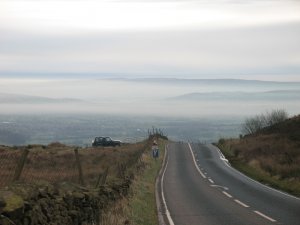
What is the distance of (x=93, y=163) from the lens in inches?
1738

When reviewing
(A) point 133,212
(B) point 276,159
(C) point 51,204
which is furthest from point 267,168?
(C) point 51,204

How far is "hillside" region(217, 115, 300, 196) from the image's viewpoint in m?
32.1

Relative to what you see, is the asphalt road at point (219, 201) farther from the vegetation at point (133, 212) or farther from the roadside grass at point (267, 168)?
the roadside grass at point (267, 168)

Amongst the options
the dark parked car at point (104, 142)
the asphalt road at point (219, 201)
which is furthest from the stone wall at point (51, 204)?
the dark parked car at point (104, 142)

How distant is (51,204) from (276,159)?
34.5 m

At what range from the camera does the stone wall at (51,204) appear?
802cm

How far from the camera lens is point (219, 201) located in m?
21.3

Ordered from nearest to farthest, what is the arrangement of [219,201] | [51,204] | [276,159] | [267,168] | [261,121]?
[51,204] → [219,201] → [267,168] → [276,159] → [261,121]

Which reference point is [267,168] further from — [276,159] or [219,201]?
[219,201]

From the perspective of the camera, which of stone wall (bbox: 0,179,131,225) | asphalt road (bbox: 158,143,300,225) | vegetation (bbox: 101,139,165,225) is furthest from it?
asphalt road (bbox: 158,143,300,225)

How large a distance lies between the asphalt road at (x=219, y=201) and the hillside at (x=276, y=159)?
77.4 inches

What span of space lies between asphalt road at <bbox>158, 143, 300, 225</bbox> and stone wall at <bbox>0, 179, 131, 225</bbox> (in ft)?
11.1

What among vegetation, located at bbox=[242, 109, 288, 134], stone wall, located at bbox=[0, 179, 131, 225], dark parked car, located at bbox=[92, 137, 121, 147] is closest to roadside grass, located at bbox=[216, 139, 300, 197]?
stone wall, located at bbox=[0, 179, 131, 225]

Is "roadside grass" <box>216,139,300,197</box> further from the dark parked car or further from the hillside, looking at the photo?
the dark parked car
